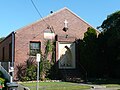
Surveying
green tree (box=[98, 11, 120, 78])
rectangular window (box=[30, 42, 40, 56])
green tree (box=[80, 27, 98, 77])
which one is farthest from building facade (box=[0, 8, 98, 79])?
green tree (box=[98, 11, 120, 78])

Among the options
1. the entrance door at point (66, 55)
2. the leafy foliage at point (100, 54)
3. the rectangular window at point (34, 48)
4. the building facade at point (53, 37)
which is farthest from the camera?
the entrance door at point (66, 55)

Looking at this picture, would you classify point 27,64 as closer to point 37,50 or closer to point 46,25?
point 37,50

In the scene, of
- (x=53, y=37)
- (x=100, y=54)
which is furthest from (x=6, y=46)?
(x=100, y=54)

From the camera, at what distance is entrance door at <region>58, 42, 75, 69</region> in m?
36.5

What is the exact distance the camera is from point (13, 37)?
34.3 metres

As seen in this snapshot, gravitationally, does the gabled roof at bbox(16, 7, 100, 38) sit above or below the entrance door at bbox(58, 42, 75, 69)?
above

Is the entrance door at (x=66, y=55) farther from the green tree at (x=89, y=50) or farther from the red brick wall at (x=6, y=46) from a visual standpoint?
the red brick wall at (x=6, y=46)

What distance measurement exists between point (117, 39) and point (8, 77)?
1152cm

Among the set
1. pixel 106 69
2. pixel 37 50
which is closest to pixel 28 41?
pixel 37 50

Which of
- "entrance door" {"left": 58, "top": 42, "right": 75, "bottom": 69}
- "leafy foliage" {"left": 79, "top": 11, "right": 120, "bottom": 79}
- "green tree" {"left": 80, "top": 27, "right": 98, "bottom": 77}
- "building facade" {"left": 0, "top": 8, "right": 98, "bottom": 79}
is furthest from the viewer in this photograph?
"entrance door" {"left": 58, "top": 42, "right": 75, "bottom": 69}

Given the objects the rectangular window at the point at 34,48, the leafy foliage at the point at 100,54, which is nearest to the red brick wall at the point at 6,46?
the rectangular window at the point at 34,48

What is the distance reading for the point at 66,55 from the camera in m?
37.1

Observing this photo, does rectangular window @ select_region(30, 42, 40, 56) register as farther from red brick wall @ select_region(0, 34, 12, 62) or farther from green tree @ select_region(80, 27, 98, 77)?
green tree @ select_region(80, 27, 98, 77)

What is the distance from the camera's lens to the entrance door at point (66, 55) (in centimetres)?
3647
